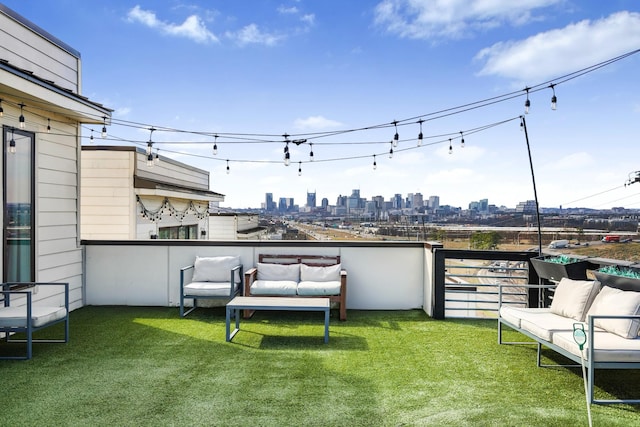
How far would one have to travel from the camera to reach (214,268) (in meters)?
6.35

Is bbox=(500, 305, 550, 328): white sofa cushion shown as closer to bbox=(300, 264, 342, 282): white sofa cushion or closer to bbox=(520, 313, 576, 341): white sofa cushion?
bbox=(520, 313, 576, 341): white sofa cushion

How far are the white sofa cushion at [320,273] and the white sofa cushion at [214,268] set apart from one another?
3.15 ft

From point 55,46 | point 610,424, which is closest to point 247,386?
point 610,424

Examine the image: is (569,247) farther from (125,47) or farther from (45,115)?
(125,47)

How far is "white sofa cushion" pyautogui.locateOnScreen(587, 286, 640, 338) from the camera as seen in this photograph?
3432mm

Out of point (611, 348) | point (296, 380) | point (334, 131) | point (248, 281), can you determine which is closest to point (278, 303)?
point (248, 281)

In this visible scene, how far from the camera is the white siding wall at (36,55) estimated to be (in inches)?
197

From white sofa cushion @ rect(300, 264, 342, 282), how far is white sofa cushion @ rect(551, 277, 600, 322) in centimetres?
277

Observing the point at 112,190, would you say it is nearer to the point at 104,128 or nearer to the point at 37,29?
the point at 104,128

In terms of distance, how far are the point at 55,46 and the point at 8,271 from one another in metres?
2.94

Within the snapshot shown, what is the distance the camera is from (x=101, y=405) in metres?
3.19

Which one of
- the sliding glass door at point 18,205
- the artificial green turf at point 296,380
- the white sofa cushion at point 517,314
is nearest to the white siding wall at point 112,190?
the sliding glass door at point 18,205

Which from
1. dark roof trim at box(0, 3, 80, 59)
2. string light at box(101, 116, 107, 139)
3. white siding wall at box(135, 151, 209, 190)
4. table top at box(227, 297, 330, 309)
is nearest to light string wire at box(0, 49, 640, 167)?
string light at box(101, 116, 107, 139)

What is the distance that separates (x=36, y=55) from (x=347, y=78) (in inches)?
297
